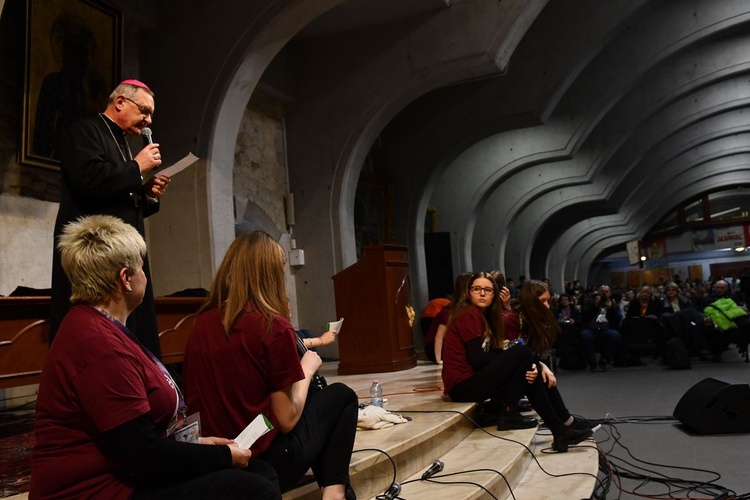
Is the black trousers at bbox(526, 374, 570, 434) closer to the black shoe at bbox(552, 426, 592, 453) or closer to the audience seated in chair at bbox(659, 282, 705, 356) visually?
the black shoe at bbox(552, 426, 592, 453)

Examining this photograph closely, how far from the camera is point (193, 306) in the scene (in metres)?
5.21

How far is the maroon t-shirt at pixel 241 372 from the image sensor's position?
237cm

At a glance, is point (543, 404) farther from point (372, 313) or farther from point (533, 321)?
point (372, 313)

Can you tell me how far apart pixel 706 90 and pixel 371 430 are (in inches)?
549

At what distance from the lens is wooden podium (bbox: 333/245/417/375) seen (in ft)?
24.4

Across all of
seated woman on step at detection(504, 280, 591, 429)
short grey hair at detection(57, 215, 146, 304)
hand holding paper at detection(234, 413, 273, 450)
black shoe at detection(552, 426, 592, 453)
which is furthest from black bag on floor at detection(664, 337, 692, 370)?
short grey hair at detection(57, 215, 146, 304)

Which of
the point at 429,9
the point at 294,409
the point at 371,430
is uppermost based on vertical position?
the point at 429,9

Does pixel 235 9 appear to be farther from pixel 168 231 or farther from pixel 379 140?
pixel 379 140

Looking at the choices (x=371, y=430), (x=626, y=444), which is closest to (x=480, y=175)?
(x=626, y=444)

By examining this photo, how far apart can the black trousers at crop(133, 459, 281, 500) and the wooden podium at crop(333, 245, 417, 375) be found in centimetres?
550

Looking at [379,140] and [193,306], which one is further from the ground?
[379,140]

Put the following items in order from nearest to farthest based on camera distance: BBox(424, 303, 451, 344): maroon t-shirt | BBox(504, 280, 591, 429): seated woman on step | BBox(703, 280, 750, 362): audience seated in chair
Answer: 1. BBox(504, 280, 591, 429): seated woman on step
2. BBox(424, 303, 451, 344): maroon t-shirt
3. BBox(703, 280, 750, 362): audience seated in chair

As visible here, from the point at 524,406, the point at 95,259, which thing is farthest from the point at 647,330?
the point at 95,259

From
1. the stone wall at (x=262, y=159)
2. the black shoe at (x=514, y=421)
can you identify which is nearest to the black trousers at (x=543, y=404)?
the black shoe at (x=514, y=421)
